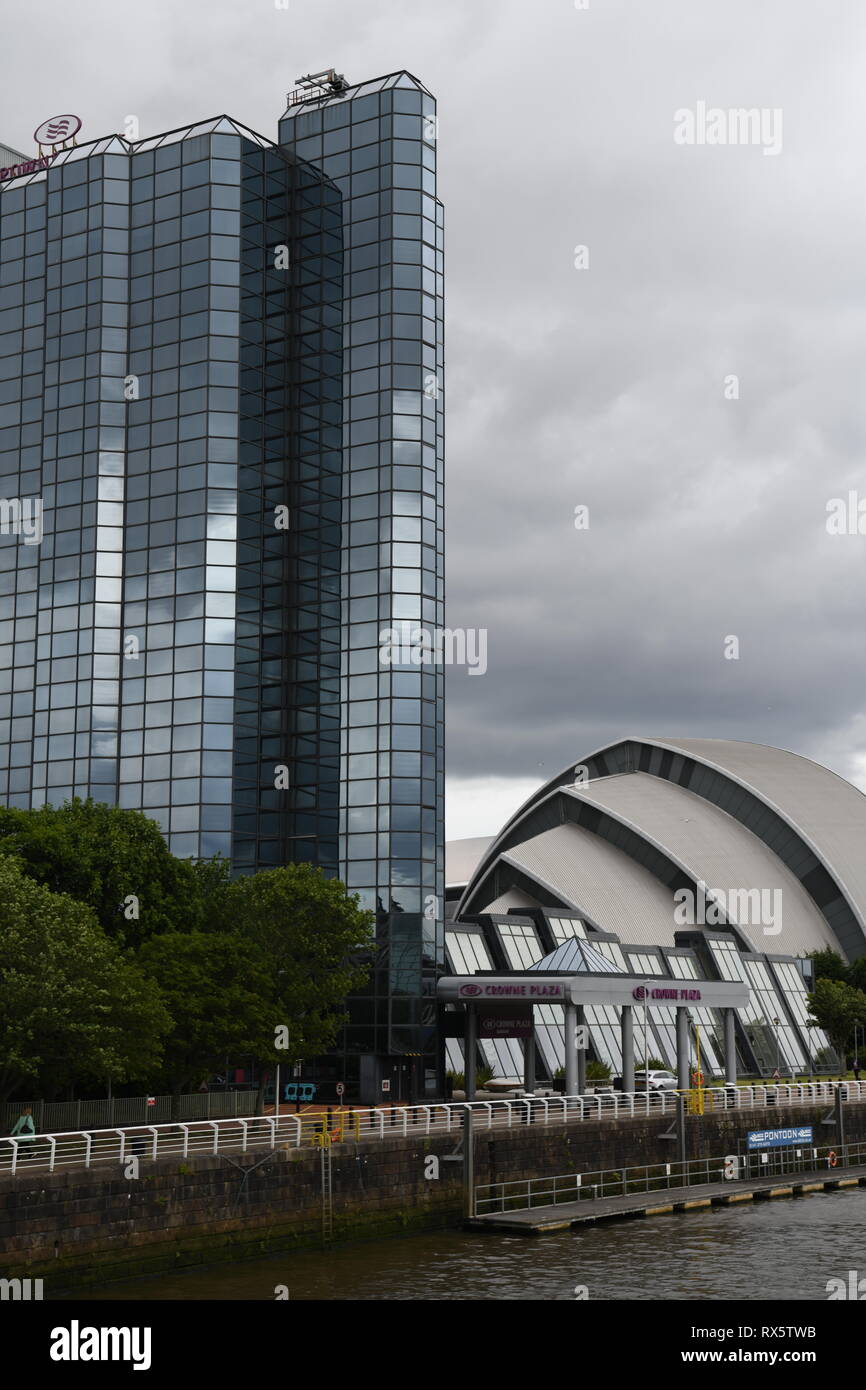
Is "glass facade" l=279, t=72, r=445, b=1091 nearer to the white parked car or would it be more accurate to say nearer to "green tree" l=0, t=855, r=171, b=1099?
the white parked car

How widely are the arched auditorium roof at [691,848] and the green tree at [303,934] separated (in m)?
40.4

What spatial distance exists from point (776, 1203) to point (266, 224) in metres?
64.6

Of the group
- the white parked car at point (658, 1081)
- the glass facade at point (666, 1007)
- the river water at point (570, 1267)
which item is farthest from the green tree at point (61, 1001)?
the white parked car at point (658, 1081)

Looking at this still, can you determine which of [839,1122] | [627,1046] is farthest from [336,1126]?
[839,1122]

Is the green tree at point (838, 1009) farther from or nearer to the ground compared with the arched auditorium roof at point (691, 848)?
nearer to the ground

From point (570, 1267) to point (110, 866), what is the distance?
28.8 m

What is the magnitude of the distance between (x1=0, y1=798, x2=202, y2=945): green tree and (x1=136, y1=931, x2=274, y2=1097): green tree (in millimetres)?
2231

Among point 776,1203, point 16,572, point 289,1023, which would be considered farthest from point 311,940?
point 16,572

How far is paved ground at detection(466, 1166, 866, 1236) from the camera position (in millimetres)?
46875

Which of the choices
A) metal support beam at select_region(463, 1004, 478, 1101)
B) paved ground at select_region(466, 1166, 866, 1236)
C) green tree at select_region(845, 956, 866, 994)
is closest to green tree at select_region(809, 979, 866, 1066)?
green tree at select_region(845, 956, 866, 994)

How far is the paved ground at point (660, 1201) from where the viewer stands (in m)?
→ 46.9

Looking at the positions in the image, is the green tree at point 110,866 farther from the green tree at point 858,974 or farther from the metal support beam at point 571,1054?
the green tree at point 858,974
